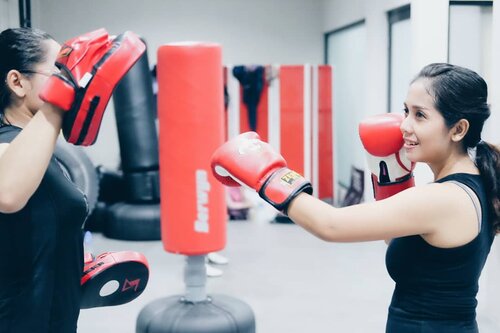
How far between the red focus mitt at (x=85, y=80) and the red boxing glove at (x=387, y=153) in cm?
74

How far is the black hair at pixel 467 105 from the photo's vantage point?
1.57 meters

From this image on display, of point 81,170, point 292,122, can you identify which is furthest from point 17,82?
point 292,122

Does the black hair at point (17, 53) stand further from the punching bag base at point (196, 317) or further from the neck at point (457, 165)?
the punching bag base at point (196, 317)

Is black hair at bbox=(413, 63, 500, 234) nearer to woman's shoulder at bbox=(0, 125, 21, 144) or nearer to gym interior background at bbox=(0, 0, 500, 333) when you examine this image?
woman's shoulder at bbox=(0, 125, 21, 144)

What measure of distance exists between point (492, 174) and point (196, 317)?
6.34 ft

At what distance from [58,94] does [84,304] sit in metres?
0.64

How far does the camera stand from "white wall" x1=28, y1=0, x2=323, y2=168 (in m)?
7.79

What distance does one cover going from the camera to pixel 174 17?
7965 millimetres

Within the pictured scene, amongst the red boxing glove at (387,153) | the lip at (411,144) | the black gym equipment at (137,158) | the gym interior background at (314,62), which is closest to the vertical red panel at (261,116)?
the gym interior background at (314,62)

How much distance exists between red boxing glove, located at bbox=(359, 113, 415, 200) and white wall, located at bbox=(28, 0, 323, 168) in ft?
20.2

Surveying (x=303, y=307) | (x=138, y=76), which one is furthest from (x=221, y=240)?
(x=138, y=76)

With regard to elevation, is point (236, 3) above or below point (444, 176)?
above

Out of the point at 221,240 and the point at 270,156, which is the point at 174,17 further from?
the point at 270,156

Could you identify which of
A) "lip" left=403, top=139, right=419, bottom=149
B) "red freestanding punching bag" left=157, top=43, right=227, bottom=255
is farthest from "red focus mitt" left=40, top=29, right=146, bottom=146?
"red freestanding punching bag" left=157, top=43, right=227, bottom=255
